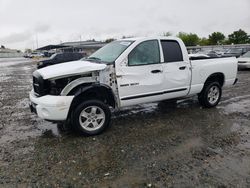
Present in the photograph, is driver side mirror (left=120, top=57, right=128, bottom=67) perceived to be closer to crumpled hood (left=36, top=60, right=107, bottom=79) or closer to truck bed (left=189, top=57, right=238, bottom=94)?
crumpled hood (left=36, top=60, right=107, bottom=79)

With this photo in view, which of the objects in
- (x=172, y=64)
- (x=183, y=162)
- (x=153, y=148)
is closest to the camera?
(x=183, y=162)

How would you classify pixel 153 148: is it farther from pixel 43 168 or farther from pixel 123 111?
pixel 123 111

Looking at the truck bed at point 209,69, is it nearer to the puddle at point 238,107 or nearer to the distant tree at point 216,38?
the puddle at point 238,107

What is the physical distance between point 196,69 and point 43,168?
4.40 metres

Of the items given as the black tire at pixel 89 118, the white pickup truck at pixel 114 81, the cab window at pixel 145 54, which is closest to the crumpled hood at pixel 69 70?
Result: the white pickup truck at pixel 114 81

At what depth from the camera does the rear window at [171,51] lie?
5871mm

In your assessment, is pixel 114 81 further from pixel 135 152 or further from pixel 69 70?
pixel 135 152

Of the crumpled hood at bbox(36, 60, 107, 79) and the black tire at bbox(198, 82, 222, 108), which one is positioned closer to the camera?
the crumpled hood at bbox(36, 60, 107, 79)

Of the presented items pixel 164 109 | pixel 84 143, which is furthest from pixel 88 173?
pixel 164 109

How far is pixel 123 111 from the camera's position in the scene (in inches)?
268

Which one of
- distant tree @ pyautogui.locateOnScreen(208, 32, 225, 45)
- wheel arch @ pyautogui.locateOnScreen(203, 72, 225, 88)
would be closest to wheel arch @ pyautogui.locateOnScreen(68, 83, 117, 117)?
wheel arch @ pyautogui.locateOnScreen(203, 72, 225, 88)

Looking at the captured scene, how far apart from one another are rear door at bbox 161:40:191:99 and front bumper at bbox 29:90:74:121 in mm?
2364

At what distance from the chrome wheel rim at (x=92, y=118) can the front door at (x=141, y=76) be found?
538mm

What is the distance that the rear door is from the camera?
5.84 meters
